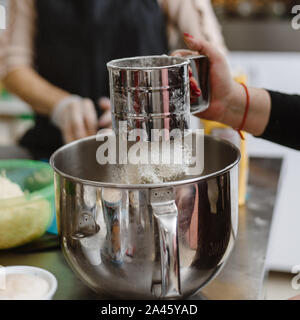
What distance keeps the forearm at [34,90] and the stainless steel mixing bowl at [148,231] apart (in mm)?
825

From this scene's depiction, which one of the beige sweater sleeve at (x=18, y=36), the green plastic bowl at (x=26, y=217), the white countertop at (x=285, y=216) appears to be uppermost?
the beige sweater sleeve at (x=18, y=36)

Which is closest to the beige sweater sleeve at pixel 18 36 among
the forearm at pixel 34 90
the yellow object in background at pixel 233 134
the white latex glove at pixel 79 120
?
the forearm at pixel 34 90

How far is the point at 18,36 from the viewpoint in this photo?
156 cm

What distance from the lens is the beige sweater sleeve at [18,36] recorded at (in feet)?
5.08

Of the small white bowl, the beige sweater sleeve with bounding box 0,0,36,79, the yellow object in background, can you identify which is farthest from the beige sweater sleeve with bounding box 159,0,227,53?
the small white bowl

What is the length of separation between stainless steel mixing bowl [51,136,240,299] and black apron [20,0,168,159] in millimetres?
918

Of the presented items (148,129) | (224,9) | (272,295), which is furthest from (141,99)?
(224,9)

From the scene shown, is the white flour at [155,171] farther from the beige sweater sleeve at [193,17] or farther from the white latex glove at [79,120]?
the beige sweater sleeve at [193,17]

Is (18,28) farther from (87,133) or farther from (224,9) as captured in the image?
(224,9)

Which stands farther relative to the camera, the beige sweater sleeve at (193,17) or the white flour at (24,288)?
the beige sweater sleeve at (193,17)

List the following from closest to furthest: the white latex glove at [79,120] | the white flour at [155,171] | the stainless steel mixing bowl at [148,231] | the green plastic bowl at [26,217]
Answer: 1. the stainless steel mixing bowl at [148,231]
2. the white flour at [155,171]
3. the green plastic bowl at [26,217]
4. the white latex glove at [79,120]

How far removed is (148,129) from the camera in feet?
1.96

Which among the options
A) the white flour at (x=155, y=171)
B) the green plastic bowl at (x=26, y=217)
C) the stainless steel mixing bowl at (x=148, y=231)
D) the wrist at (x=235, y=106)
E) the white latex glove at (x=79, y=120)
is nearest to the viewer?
the stainless steel mixing bowl at (x=148, y=231)

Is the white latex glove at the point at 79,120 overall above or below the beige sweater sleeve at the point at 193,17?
below
